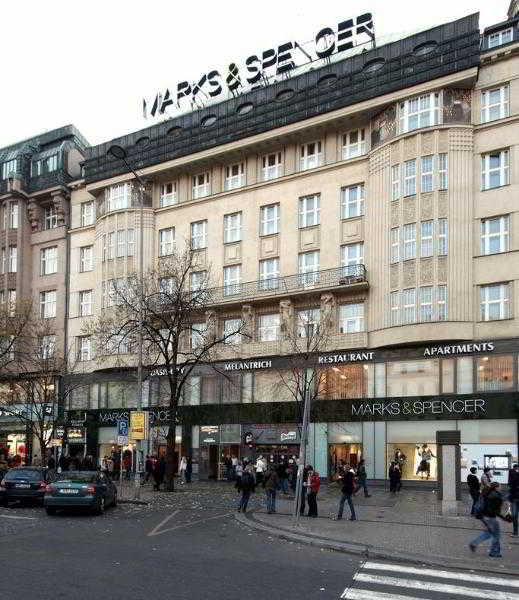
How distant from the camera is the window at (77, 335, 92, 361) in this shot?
52.8m

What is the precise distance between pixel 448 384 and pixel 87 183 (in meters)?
29.1

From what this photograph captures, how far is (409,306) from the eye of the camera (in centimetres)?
3800

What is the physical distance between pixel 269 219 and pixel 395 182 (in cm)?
879

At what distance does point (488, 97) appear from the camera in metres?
37.9

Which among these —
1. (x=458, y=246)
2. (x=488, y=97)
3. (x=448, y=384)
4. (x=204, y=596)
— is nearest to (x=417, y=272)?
(x=458, y=246)

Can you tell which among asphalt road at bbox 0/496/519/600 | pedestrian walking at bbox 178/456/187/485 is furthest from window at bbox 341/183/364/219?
asphalt road at bbox 0/496/519/600

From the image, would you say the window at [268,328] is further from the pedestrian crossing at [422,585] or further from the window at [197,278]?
the pedestrian crossing at [422,585]

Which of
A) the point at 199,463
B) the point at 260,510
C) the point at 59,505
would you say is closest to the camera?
the point at 59,505

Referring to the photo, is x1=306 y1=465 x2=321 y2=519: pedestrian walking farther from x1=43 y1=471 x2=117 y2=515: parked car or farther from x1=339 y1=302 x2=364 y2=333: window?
x1=339 y1=302 x2=364 y2=333: window

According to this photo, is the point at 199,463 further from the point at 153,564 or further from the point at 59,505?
the point at 153,564

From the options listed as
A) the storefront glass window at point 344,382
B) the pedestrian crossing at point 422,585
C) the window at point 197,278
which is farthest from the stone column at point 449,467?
the window at point 197,278

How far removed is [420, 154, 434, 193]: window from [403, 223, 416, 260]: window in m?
1.88

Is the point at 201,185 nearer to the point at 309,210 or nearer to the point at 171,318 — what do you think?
the point at 309,210

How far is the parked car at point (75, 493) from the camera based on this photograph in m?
21.6
